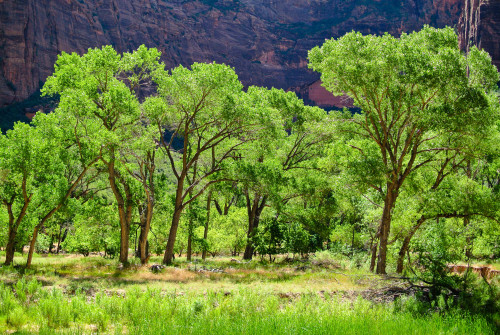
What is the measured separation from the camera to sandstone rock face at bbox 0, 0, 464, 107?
130m

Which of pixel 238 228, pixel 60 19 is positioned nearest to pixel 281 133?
pixel 238 228

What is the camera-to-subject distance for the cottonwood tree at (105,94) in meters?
15.7

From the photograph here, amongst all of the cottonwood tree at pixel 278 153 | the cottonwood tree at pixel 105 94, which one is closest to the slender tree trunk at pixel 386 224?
the cottonwood tree at pixel 278 153

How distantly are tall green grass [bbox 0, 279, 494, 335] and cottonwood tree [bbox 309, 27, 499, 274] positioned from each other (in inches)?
283

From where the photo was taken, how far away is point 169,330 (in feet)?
20.0

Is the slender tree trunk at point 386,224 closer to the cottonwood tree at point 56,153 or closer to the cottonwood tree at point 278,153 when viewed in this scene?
the cottonwood tree at point 278,153

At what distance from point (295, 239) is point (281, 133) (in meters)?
10.7

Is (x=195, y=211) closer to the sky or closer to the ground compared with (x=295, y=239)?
closer to the sky

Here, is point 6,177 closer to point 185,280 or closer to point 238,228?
point 185,280

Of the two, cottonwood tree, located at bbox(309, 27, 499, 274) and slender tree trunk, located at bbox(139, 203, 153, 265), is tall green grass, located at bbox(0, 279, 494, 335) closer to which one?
cottonwood tree, located at bbox(309, 27, 499, 274)

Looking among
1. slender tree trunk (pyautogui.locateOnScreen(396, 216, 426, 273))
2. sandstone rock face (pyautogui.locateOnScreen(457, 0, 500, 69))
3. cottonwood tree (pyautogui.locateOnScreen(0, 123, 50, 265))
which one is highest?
sandstone rock face (pyautogui.locateOnScreen(457, 0, 500, 69))

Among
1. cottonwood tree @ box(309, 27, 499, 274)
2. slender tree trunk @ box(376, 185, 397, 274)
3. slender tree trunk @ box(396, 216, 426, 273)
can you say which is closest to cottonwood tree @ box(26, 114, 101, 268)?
cottonwood tree @ box(309, 27, 499, 274)

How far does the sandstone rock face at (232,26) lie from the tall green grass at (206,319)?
13206cm

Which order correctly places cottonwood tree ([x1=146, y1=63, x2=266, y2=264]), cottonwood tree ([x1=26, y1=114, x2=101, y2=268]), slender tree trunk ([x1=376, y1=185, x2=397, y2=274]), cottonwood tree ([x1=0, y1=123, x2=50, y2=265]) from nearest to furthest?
slender tree trunk ([x1=376, y1=185, x2=397, y2=274]) → cottonwood tree ([x1=0, y1=123, x2=50, y2=265]) → cottonwood tree ([x1=26, y1=114, x2=101, y2=268]) → cottonwood tree ([x1=146, y1=63, x2=266, y2=264])
